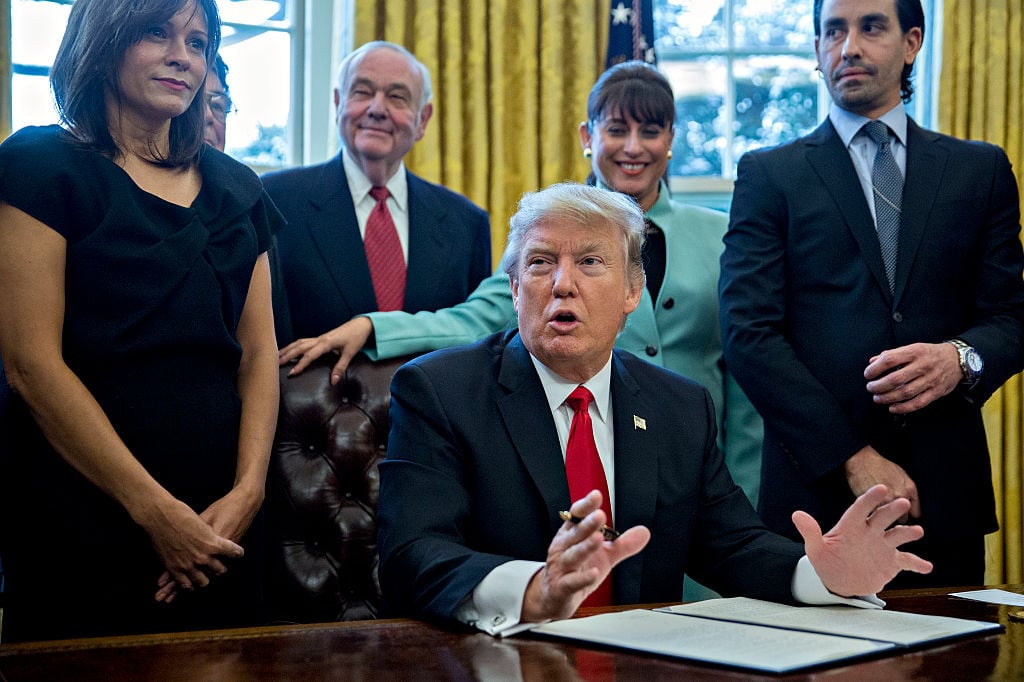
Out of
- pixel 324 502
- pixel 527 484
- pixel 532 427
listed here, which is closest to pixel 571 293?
pixel 532 427

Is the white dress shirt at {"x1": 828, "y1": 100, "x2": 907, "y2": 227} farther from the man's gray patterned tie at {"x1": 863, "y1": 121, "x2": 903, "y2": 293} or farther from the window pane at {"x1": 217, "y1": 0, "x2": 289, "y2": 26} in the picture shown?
Result: the window pane at {"x1": 217, "y1": 0, "x2": 289, "y2": 26}

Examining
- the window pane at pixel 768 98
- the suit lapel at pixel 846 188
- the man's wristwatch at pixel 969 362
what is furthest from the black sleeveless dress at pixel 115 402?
the window pane at pixel 768 98

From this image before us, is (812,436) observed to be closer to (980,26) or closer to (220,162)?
(220,162)

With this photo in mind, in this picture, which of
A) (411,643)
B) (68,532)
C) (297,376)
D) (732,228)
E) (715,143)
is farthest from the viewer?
(715,143)

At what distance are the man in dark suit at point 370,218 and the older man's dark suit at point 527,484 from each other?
2.57 ft

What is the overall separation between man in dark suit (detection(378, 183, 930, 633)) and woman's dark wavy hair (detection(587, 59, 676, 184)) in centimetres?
85

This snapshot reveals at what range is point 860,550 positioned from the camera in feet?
5.80

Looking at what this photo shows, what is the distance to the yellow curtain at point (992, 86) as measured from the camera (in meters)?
4.48

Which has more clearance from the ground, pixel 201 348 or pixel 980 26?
pixel 980 26

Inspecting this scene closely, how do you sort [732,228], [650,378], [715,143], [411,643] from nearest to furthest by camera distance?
[411,643] → [650,378] → [732,228] → [715,143]

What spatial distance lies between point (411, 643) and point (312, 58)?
3.41 metres

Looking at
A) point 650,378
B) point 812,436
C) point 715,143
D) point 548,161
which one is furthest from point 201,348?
point 715,143

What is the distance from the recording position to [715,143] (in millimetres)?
4805

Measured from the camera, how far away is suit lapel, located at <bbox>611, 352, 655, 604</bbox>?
77.2 inches
